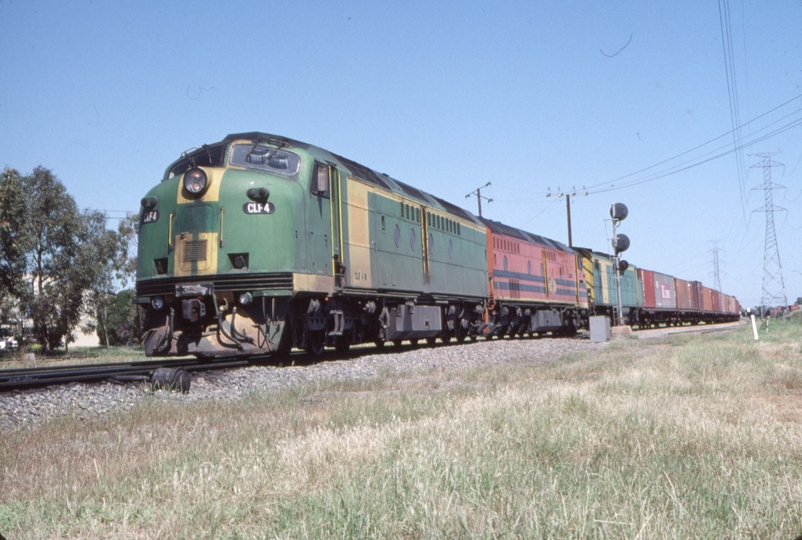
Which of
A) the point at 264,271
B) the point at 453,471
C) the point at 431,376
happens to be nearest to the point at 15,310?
the point at 264,271

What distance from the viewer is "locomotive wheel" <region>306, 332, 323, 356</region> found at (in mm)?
15302

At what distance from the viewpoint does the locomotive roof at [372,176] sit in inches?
567

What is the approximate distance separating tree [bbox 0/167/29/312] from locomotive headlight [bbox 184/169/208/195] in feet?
62.3

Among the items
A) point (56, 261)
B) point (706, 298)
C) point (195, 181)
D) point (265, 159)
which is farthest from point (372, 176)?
point (706, 298)

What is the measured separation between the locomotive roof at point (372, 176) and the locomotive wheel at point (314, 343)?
3.64 meters

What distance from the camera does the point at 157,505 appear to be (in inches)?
158

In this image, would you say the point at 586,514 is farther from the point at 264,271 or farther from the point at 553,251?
the point at 553,251

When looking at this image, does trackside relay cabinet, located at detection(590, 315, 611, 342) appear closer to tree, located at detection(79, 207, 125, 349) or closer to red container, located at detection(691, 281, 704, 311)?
tree, located at detection(79, 207, 125, 349)

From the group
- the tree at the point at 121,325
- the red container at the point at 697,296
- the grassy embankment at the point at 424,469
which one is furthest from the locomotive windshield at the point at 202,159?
the red container at the point at 697,296

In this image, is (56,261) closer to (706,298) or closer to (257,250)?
(257,250)

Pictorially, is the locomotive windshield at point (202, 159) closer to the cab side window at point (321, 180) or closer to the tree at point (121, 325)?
the cab side window at point (321, 180)

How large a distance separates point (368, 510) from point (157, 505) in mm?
1239

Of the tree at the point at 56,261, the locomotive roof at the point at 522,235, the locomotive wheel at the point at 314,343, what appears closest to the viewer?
the locomotive wheel at the point at 314,343

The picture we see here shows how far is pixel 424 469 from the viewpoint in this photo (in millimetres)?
4391
